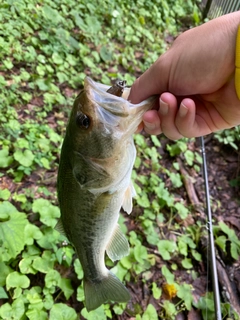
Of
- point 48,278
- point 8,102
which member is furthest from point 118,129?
point 8,102

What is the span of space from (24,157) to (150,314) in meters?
1.78

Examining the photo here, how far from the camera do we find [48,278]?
243 cm

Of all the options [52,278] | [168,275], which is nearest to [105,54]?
[168,275]

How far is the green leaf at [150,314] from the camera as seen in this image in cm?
269

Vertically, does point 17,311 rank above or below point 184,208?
above

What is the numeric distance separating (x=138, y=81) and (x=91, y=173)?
0.62 meters

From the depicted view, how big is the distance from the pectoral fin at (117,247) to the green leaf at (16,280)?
0.80 meters

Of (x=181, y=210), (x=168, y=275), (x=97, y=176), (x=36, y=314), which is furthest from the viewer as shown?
(x=181, y=210)

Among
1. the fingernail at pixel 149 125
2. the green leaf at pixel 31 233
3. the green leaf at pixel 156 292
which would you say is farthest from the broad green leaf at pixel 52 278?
the fingernail at pixel 149 125

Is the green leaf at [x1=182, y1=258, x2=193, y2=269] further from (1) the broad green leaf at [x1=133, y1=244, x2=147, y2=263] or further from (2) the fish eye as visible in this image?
(2) the fish eye

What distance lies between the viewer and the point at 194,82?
1.64 m

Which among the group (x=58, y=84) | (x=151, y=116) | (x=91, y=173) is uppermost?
(x=151, y=116)

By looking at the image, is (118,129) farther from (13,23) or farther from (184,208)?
(13,23)

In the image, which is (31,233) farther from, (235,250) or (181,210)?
(235,250)
